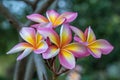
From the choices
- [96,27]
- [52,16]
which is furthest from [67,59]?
[96,27]

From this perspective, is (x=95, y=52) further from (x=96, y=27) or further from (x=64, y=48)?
(x=96, y=27)

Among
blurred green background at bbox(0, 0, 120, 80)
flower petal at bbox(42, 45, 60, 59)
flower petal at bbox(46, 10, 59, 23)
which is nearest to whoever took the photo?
flower petal at bbox(42, 45, 60, 59)

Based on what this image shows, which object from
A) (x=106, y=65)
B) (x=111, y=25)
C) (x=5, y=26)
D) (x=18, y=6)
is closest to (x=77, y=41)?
(x=18, y=6)

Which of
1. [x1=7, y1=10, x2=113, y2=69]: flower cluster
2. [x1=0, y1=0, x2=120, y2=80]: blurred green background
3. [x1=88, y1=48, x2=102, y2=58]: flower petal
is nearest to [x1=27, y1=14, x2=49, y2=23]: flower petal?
[x1=7, y1=10, x2=113, y2=69]: flower cluster

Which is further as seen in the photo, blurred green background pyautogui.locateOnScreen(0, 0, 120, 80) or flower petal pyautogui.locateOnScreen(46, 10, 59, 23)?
blurred green background pyautogui.locateOnScreen(0, 0, 120, 80)

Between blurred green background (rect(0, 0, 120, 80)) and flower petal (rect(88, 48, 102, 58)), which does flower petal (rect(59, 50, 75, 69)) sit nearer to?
flower petal (rect(88, 48, 102, 58))

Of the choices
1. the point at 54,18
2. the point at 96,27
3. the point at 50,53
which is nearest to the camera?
the point at 50,53
